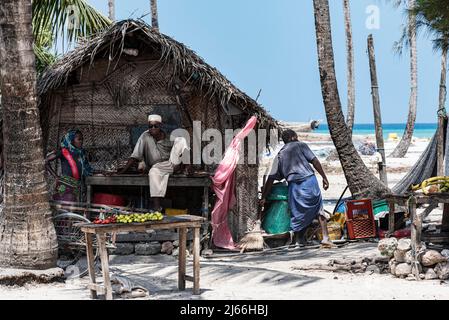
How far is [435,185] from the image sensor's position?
1080 centimetres

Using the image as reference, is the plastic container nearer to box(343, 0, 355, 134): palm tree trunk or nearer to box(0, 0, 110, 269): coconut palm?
box(0, 0, 110, 269): coconut palm

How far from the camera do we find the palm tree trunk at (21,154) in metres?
9.68

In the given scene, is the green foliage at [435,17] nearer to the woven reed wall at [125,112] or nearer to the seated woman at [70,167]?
the woven reed wall at [125,112]

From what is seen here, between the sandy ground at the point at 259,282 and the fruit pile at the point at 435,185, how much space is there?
1231mm

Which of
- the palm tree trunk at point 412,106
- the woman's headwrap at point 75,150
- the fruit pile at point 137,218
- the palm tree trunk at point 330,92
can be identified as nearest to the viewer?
the fruit pile at point 137,218

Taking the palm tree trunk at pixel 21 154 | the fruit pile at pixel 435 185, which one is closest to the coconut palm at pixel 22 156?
the palm tree trunk at pixel 21 154

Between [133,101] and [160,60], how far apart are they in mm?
945

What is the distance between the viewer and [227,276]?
1001cm

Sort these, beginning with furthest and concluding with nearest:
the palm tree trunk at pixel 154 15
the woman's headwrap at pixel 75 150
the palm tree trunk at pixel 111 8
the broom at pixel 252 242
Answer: the palm tree trunk at pixel 111 8 < the palm tree trunk at pixel 154 15 < the broom at pixel 252 242 < the woman's headwrap at pixel 75 150

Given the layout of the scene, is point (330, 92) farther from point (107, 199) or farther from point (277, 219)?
point (107, 199)

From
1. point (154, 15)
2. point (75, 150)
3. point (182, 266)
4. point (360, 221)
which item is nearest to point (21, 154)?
point (182, 266)

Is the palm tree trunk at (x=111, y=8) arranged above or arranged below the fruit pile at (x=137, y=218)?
above
